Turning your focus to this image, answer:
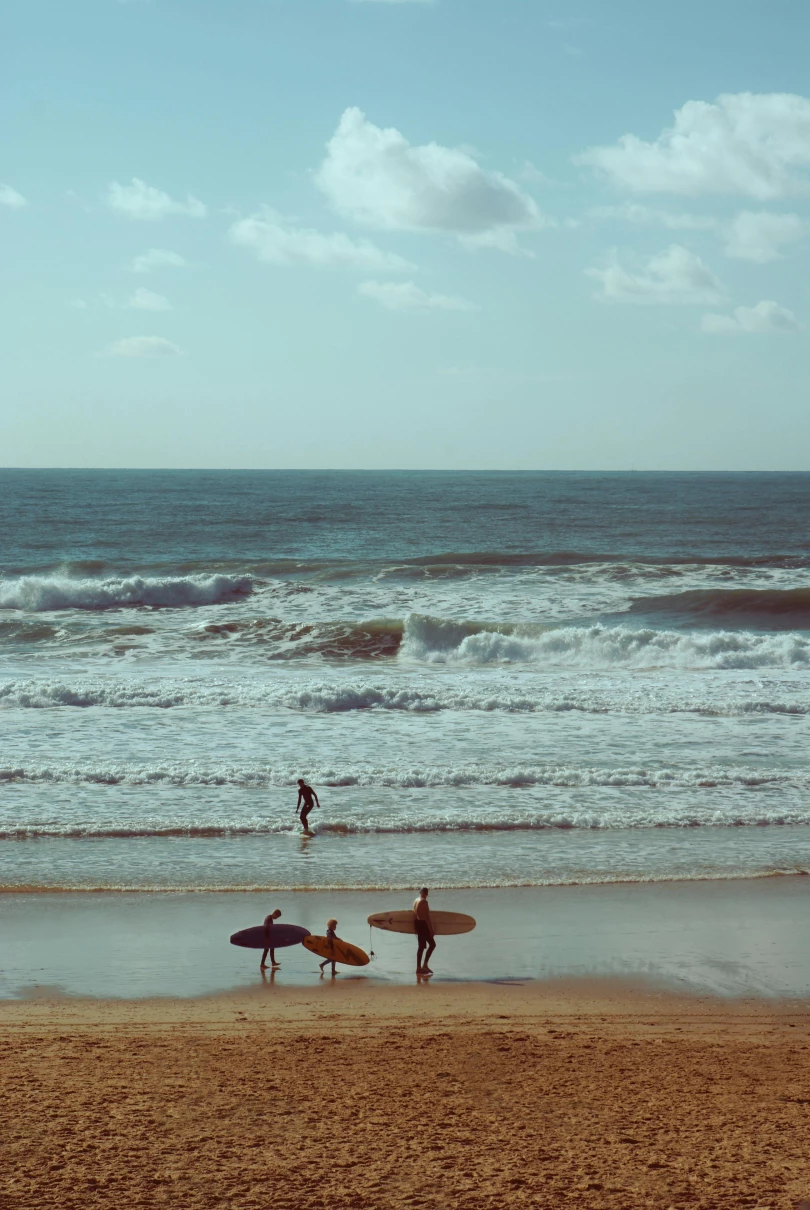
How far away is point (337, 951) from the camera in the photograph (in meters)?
10.9

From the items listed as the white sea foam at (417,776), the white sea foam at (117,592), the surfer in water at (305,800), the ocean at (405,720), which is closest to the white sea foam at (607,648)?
the ocean at (405,720)

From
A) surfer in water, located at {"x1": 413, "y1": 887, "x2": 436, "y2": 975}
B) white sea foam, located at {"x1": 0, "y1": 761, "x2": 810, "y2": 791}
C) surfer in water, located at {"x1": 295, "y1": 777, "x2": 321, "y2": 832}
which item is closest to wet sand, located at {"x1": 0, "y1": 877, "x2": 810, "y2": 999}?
surfer in water, located at {"x1": 413, "y1": 887, "x2": 436, "y2": 975}

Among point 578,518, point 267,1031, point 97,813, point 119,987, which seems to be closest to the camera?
point 267,1031

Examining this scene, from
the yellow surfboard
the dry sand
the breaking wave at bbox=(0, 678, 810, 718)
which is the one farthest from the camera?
the breaking wave at bbox=(0, 678, 810, 718)

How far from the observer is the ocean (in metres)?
14.5

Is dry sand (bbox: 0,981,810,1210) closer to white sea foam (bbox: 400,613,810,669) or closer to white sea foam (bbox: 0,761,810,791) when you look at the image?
white sea foam (bbox: 0,761,810,791)

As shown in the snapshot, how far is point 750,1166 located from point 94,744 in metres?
14.7

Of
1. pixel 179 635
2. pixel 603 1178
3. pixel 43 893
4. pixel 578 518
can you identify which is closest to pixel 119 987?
pixel 43 893

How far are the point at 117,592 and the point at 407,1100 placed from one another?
3211 centimetres

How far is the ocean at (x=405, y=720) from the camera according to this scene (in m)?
14.5

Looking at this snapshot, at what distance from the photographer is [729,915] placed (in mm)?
12305

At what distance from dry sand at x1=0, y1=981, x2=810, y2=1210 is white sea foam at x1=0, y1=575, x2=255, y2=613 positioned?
28.5 meters

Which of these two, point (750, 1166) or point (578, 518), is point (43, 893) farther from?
point (578, 518)

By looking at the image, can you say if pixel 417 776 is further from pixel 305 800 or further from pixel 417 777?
pixel 305 800
